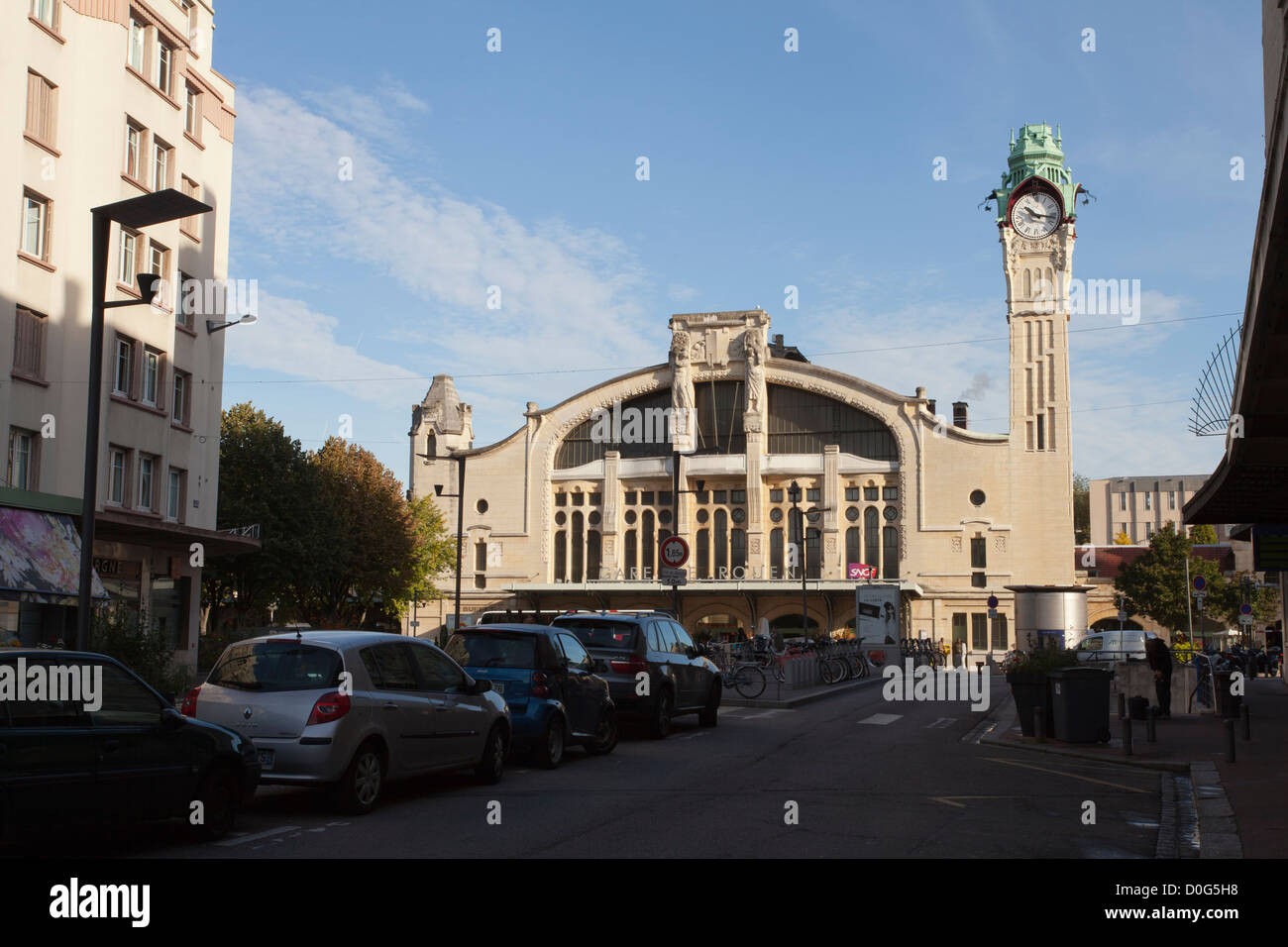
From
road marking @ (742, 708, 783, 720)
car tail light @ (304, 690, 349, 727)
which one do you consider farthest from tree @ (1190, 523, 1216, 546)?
car tail light @ (304, 690, 349, 727)

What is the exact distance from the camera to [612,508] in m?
71.2

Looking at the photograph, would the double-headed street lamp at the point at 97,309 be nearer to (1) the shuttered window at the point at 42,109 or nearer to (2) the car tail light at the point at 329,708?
(2) the car tail light at the point at 329,708

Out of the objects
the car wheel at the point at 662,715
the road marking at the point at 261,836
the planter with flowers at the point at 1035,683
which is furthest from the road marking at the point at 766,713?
the road marking at the point at 261,836

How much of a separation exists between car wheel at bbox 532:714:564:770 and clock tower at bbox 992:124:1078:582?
54920 mm

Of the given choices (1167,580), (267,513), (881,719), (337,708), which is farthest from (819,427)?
(337,708)

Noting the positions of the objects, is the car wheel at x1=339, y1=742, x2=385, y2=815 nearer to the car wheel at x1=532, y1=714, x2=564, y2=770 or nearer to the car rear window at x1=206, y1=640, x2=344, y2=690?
the car rear window at x1=206, y1=640, x2=344, y2=690

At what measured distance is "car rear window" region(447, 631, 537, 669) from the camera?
14.6 metres

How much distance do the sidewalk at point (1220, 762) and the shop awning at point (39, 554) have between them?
16.4m

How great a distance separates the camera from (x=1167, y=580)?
73250mm

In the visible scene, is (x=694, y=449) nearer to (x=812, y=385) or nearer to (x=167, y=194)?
(x=812, y=385)

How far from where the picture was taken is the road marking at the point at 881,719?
72.8ft

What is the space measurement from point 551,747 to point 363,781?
→ 155 inches
